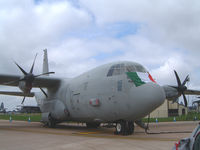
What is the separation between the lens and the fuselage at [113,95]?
11.2 m

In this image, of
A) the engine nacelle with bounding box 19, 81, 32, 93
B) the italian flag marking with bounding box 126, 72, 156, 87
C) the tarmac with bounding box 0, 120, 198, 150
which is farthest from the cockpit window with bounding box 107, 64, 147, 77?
the engine nacelle with bounding box 19, 81, 32, 93

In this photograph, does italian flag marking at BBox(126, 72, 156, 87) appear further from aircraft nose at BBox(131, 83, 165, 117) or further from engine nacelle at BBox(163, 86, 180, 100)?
engine nacelle at BBox(163, 86, 180, 100)

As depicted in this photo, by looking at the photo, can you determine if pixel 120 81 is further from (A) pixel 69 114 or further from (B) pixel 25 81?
(B) pixel 25 81

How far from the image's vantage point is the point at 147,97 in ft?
35.9

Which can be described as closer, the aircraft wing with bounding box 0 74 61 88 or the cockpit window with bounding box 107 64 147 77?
the cockpit window with bounding box 107 64 147 77

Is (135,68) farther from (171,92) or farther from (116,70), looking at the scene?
(171,92)

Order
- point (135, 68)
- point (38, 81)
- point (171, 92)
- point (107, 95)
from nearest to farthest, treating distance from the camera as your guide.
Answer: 1. point (135, 68)
2. point (107, 95)
3. point (38, 81)
4. point (171, 92)

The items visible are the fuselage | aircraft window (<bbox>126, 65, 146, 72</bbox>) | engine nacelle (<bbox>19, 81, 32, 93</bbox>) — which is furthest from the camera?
engine nacelle (<bbox>19, 81, 32, 93</bbox>)

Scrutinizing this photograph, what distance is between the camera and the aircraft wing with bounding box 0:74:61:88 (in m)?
18.6

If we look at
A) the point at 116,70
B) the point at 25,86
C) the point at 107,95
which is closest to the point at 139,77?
the point at 116,70

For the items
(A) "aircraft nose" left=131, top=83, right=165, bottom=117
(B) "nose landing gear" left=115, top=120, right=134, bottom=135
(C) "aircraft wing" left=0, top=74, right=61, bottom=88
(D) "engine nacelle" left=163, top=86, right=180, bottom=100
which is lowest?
(B) "nose landing gear" left=115, top=120, right=134, bottom=135

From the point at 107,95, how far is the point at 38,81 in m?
8.89

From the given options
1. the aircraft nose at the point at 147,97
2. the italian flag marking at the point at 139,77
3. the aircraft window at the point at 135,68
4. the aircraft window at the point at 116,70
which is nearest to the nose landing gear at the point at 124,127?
the aircraft nose at the point at 147,97

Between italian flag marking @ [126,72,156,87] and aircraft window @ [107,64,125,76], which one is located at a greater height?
aircraft window @ [107,64,125,76]
